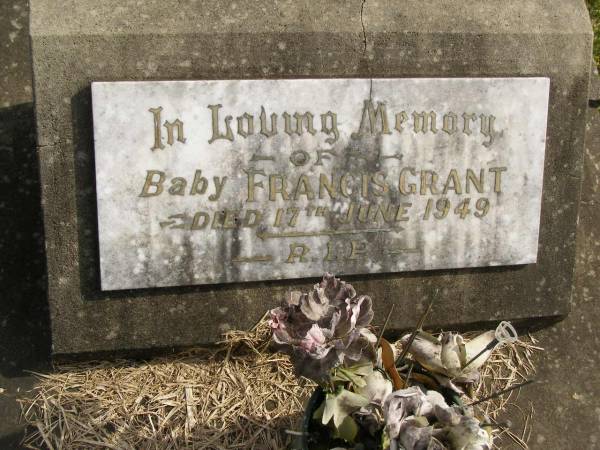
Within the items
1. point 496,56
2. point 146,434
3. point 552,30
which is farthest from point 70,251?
point 552,30

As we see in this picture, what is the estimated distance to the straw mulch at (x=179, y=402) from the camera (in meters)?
2.52

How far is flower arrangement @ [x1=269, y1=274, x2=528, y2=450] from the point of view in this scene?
1.44 metres

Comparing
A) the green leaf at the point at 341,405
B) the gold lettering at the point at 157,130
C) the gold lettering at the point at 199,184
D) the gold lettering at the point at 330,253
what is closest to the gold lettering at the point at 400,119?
the gold lettering at the point at 330,253

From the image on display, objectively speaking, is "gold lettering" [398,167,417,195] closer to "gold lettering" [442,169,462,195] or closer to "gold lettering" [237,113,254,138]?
"gold lettering" [442,169,462,195]

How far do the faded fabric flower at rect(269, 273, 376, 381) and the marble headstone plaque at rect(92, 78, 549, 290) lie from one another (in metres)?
1.05

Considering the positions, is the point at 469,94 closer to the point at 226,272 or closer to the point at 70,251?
the point at 226,272

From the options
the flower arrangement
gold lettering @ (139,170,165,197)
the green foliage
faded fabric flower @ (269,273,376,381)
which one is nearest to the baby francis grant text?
gold lettering @ (139,170,165,197)

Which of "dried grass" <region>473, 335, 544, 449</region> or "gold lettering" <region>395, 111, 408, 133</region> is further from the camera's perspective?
"dried grass" <region>473, 335, 544, 449</region>

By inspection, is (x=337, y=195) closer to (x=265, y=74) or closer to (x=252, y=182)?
(x=252, y=182)

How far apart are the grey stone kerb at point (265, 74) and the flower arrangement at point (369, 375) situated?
96 centimetres

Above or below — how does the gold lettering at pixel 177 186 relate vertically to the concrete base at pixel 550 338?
above

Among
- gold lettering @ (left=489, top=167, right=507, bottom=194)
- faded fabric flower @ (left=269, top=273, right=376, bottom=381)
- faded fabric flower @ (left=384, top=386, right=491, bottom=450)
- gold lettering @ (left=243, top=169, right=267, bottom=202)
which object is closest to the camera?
faded fabric flower @ (left=384, top=386, right=491, bottom=450)

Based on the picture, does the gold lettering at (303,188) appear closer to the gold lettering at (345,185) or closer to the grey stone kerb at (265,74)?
the gold lettering at (345,185)

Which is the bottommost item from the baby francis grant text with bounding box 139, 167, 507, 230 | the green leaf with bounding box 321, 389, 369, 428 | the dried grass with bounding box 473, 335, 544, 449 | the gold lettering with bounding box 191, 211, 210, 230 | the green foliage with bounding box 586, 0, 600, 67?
the dried grass with bounding box 473, 335, 544, 449
